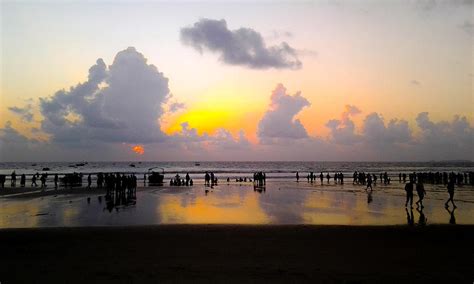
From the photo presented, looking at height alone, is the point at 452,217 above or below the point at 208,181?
below

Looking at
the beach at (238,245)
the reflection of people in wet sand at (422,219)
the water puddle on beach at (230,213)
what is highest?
the beach at (238,245)

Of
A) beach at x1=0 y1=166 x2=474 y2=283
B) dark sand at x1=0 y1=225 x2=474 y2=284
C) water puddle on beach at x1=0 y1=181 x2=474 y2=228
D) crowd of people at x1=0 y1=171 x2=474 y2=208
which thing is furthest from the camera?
crowd of people at x1=0 y1=171 x2=474 y2=208

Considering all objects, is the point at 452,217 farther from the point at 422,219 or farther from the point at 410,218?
the point at 410,218

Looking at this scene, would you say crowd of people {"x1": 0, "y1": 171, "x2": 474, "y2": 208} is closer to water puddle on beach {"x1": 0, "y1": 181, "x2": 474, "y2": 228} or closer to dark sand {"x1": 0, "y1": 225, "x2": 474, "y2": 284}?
water puddle on beach {"x1": 0, "y1": 181, "x2": 474, "y2": 228}

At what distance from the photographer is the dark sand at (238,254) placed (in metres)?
10.9

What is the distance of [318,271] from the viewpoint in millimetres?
11273

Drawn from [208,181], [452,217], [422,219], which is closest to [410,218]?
[422,219]

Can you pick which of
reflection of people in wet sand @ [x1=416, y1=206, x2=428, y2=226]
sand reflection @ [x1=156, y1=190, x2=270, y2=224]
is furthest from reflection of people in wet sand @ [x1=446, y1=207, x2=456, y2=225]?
sand reflection @ [x1=156, y1=190, x2=270, y2=224]

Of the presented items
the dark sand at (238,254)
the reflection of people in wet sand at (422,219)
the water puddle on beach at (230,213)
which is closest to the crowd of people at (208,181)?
the water puddle on beach at (230,213)

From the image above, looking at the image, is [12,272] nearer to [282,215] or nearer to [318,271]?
[318,271]

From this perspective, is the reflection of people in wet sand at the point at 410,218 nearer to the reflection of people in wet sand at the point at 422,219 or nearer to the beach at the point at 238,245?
the beach at the point at 238,245

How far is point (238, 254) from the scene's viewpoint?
43.5 ft

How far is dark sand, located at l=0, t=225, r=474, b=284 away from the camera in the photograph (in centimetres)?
1085

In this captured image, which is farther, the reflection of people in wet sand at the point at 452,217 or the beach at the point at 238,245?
the reflection of people in wet sand at the point at 452,217
